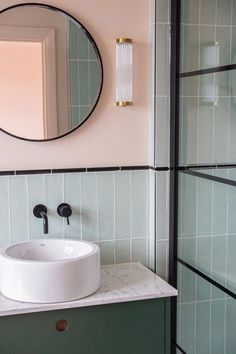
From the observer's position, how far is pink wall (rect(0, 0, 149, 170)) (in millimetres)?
2281

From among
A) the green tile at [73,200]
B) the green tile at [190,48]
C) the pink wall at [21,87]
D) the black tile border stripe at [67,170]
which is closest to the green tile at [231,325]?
the green tile at [73,200]

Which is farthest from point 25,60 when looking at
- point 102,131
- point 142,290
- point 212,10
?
point 142,290

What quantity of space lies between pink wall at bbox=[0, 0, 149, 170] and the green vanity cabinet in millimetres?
666

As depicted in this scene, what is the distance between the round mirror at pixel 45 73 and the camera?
7.21 feet

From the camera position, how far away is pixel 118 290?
2.11 metres

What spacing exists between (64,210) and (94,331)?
0.54 metres

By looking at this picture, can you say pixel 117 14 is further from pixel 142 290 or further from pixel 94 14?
pixel 142 290

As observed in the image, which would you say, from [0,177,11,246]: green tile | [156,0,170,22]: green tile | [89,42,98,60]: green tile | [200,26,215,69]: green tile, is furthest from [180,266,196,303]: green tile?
[156,0,170,22]: green tile

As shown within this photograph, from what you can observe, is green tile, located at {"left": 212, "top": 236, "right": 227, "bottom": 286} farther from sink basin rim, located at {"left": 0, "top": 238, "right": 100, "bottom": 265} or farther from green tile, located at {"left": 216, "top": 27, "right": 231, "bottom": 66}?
green tile, located at {"left": 216, "top": 27, "right": 231, "bottom": 66}

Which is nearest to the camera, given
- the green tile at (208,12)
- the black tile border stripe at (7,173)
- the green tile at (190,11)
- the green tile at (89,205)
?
the green tile at (208,12)

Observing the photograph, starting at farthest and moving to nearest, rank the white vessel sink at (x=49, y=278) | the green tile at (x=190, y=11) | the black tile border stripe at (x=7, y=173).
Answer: the black tile border stripe at (x=7, y=173)
the green tile at (x=190, y=11)
the white vessel sink at (x=49, y=278)

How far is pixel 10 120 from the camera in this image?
87.7 inches

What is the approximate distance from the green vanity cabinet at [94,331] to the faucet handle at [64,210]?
454mm

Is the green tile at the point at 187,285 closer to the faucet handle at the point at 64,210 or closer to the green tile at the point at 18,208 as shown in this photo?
the faucet handle at the point at 64,210
